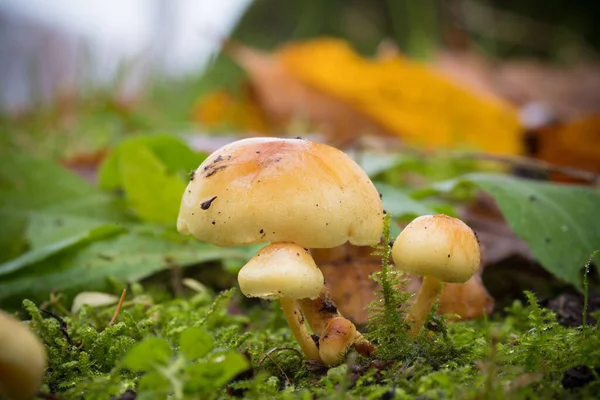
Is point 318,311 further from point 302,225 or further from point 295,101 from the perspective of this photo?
point 295,101

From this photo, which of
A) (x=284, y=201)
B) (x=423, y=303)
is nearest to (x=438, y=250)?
(x=423, y=303)

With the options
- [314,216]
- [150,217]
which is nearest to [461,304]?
[314,216]

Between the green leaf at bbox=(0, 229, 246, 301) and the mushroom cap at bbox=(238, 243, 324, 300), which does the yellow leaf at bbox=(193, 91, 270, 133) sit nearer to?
the green leaf at bbox=(0, 229, 246, 301)

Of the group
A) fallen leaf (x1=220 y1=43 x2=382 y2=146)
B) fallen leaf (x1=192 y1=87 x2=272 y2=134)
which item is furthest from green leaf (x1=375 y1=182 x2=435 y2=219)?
fallen leaf (x1=192 y1=87 x2=272 y2=134)

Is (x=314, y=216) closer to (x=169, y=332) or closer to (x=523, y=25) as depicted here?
(x=169, y=332)

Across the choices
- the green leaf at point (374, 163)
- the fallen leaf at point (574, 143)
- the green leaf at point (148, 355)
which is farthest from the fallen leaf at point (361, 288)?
the fallen leaf at point (574, 143)

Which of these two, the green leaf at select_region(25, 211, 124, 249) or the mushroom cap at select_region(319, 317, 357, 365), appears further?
the green leaf at select_region(25, 211, 124, 249)

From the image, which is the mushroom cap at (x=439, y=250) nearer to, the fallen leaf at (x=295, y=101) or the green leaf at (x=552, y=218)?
the green leaf at (x=552, y=218)
